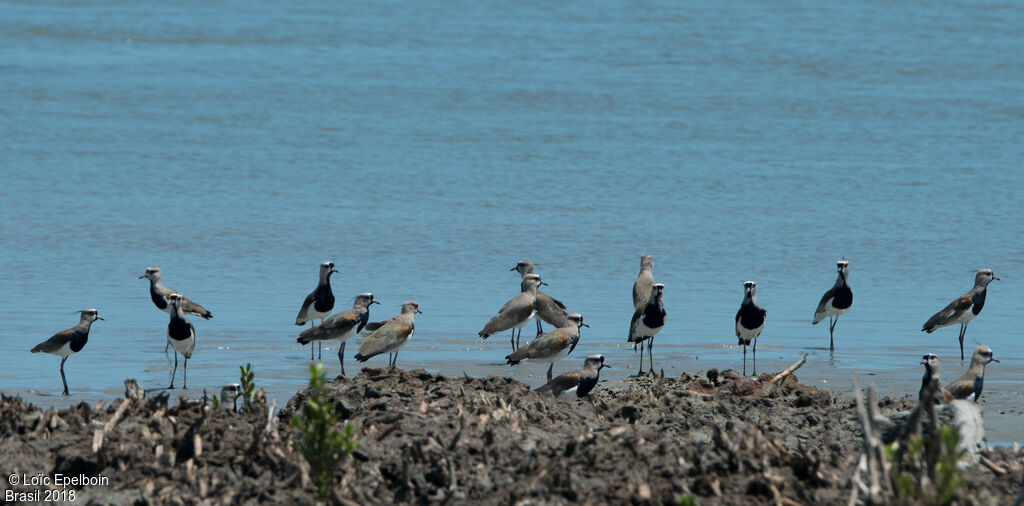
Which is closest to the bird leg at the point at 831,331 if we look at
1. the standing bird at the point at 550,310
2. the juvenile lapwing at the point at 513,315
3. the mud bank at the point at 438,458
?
the standing bird at the point at 550,310

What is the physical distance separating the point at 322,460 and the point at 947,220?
16.4 metres

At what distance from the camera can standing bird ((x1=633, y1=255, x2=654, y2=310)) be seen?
14884mm

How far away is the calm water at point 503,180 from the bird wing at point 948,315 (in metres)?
0.21

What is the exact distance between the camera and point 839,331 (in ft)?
47.6

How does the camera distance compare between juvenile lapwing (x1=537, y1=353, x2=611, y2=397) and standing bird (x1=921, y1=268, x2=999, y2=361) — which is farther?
standing bird (x1=921, y1=268, x2=999, y2=361)

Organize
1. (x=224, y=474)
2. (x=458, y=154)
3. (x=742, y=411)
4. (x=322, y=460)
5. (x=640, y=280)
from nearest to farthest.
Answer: (x=322, y=460) < (x=224, y=474) < (x=742, y=411) < (x=640, y=280) < (x=458, y=154)

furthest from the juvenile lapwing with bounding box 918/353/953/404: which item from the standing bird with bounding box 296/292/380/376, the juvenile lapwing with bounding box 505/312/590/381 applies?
the standing bird with bounding box 296/292/380/376

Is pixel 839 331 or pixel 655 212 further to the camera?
pixel 655 212

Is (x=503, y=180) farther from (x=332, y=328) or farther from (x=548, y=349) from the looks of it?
Result: (x=548, y=349)

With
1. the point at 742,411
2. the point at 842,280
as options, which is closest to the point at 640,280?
the point at 842,280

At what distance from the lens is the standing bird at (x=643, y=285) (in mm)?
14884

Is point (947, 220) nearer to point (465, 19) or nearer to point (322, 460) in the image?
point (322, 460)

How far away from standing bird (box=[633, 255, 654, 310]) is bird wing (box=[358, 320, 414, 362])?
10.4ft

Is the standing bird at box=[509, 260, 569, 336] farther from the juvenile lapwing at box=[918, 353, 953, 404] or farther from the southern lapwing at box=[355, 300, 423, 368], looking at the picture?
the juvenile lapwing at box=[918, 353, 953, 404]
